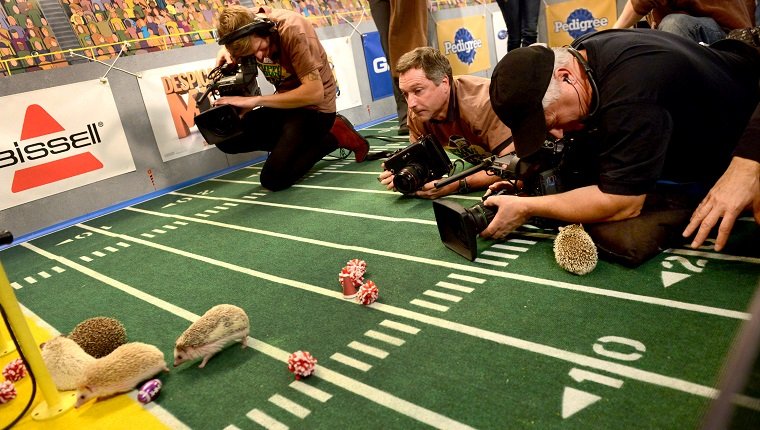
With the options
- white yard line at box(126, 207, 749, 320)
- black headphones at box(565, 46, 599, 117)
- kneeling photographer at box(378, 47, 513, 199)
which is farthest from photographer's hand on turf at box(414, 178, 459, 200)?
black headphones at box(565, 46, 599, 117)

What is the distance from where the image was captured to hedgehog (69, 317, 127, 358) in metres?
1.68

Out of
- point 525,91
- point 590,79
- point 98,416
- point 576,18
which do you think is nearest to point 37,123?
point 98,416

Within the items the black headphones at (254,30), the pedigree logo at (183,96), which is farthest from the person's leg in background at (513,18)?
the pedigree logo at (183,96)

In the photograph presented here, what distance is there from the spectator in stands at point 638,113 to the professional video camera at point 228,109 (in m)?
2.39

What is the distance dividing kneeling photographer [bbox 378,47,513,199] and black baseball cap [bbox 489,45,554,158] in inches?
33.2

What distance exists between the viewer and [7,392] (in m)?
1.56

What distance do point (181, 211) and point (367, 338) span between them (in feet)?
8.01

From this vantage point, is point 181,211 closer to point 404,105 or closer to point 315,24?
point 404,105

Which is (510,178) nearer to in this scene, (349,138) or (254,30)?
(254,30)

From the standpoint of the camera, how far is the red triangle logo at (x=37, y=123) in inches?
144

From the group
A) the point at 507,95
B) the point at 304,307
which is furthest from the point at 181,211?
the point at 507,95

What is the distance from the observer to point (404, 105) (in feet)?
15.5

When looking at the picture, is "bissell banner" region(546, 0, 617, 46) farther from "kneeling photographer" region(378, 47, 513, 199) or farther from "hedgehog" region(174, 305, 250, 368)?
"hedgehog" region(174, 305, 250, 368)

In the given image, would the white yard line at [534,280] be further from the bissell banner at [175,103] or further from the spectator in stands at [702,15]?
the bissell banner at [175,103]
